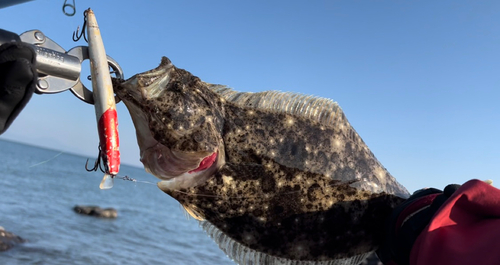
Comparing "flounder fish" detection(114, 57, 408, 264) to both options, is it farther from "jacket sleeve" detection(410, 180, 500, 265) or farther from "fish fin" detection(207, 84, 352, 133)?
"jacket sleeve" detection(410, 180, 500, 265)

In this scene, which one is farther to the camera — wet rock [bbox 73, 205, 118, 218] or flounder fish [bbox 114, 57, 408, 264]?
wet rock [bbox 73, 205, 118, 218]

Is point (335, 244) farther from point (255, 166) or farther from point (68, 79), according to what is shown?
point (68, 79)

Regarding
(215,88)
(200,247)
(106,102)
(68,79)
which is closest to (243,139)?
(215,88)

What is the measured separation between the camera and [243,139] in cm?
246

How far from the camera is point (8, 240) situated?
40.0 ft

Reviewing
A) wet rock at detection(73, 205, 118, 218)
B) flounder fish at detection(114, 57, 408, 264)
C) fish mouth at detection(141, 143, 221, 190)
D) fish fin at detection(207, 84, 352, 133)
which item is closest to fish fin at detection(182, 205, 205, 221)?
flounder fish at detection(114, 57, 408, 264)

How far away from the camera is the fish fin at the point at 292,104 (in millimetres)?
2572

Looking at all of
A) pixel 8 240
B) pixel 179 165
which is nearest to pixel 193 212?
pixel 179 165

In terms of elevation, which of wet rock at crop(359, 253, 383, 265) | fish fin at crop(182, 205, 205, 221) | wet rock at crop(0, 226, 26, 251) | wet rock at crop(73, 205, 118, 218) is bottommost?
wet rock at crop(73, 205, 118, 218)

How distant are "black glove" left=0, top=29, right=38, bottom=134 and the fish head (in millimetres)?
694

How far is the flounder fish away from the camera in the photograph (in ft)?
7.54

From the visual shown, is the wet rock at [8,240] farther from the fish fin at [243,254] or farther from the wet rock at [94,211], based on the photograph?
the fish fin at [243,254]

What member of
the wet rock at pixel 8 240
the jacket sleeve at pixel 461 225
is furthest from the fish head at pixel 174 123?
the wet rock at pixel 8 240

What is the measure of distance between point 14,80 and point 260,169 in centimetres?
140
